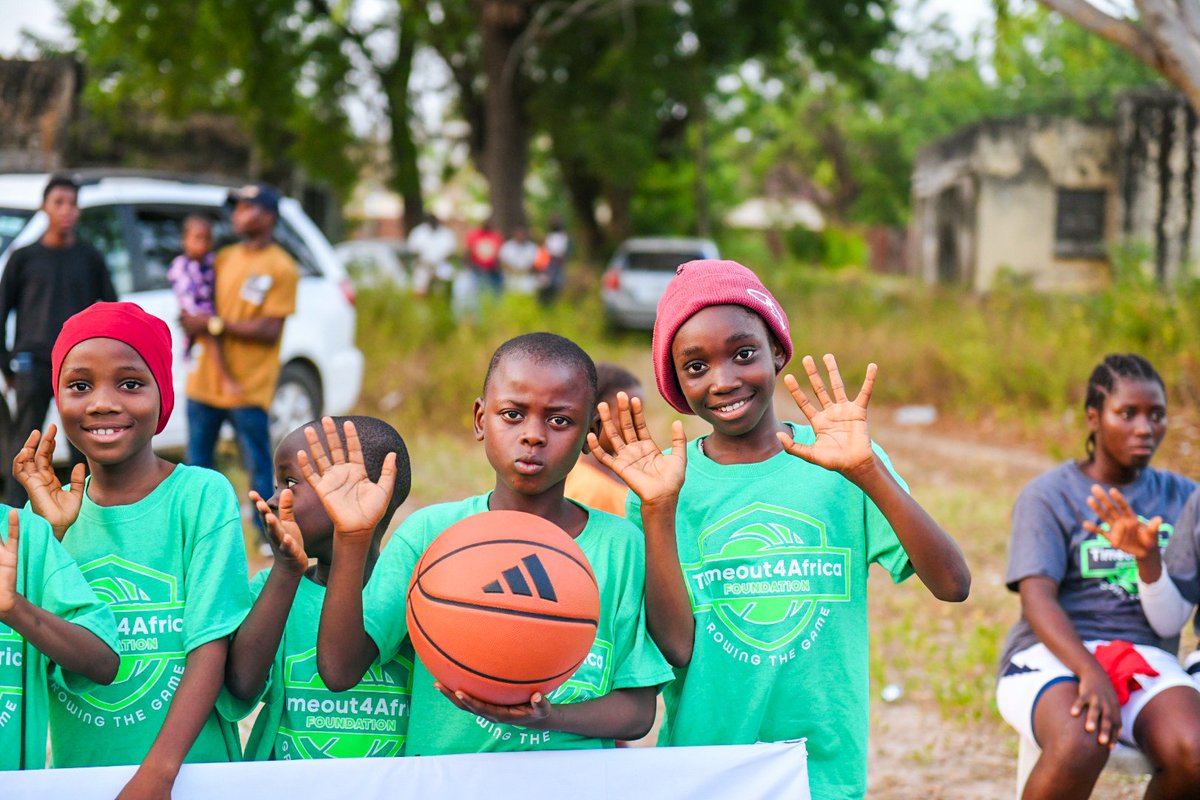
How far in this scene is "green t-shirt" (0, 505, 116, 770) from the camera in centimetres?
253

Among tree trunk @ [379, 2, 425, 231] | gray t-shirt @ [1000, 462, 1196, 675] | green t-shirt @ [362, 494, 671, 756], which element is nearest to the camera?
green t-shirt @ [362, 494, 671, 756]

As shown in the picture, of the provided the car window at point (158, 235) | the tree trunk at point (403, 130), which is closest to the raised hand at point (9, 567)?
the car window at point (158, 235)

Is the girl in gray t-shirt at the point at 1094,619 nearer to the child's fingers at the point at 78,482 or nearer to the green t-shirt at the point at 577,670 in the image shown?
the green t-shirt at the point at 577,670

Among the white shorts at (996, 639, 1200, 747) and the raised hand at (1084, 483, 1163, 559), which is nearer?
the raised hand at (1084, 483, 1163, 559)

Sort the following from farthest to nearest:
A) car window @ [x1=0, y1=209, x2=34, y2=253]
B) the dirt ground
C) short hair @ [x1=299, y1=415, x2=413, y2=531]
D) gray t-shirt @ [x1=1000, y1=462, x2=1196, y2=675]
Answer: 1. car window @ [x1=0, y1=209, x2=34, y2=253]
2. the dirt ground
3. gray t-shirt @ [x1=1000, y1=462, x2=1196, y2=675]
4. short hair @ [x1=299, y1=415, x2=413, y2=531]

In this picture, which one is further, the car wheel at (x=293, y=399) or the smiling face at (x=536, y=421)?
the car wheel at (x=293, y=399)

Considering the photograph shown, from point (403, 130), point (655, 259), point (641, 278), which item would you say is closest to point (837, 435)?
point (641, 278)

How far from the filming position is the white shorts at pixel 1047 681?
3471 millimetres

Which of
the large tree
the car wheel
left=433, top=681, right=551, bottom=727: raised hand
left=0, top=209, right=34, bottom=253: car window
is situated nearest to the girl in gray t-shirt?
left=433, top=681, right=551, bottom=727: raised hand

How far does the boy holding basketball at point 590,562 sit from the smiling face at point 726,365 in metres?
0.26

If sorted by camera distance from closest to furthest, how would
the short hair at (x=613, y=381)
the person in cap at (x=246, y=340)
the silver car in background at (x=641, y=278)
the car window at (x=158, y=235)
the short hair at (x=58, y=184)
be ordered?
1. the short hair at (x=613, y=381)
2. the short hair at (x=58, y=184)
3. the person in cap at (x=246, y=340)
4. the car window at (x=158, y=235)
5. the silver car in background at (x=641, y=278)

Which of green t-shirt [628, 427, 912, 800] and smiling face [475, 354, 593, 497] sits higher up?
smiling face [475, 354, 593, 497]

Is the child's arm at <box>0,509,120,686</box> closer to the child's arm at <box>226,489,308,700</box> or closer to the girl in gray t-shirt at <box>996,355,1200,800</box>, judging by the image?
the child's arm at <box>226,489,308,700</box>

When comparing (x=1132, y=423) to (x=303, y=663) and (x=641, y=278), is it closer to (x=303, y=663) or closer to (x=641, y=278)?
(x=303, y=663)
